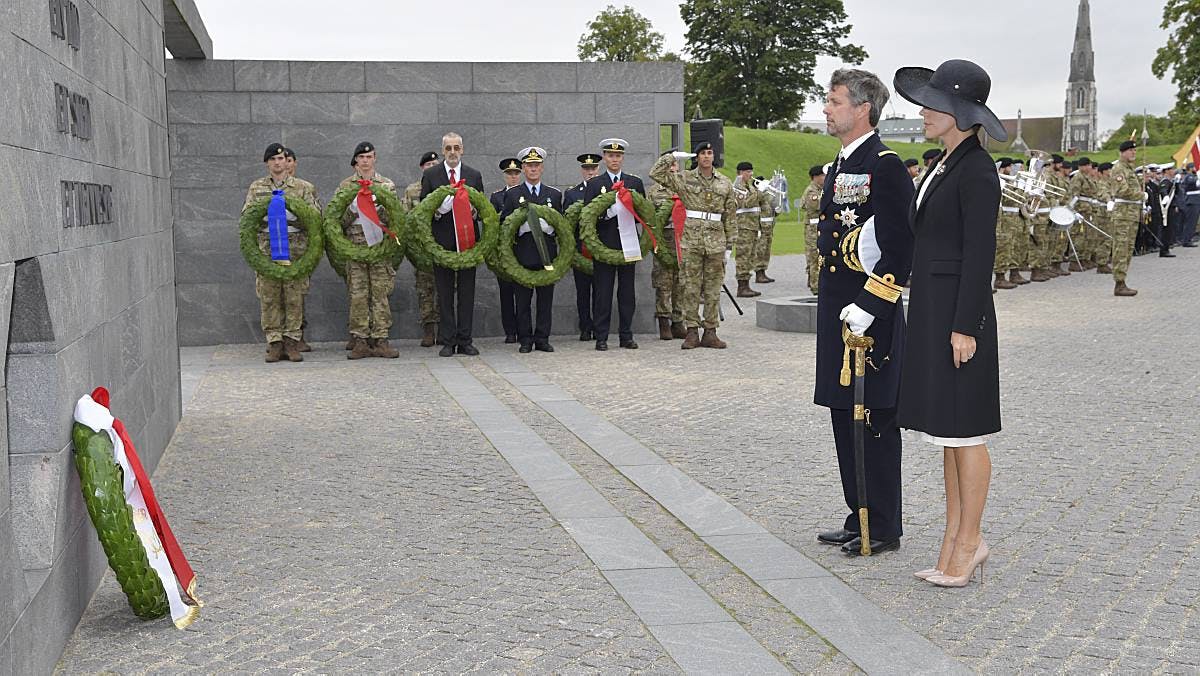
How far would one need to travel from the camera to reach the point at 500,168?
14406 mm

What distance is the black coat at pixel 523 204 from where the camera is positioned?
44.7 feet

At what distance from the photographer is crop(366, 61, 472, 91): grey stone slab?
14.7 metres

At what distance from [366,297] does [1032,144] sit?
5465 inches

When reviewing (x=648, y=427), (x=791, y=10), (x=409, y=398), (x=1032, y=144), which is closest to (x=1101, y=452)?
(x=648, y=427)

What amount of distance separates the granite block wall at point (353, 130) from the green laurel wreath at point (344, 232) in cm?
180

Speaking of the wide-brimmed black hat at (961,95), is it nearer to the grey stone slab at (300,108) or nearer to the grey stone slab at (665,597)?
the grey stone slab at (665,597)

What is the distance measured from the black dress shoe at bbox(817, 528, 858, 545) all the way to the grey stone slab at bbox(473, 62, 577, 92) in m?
10.0

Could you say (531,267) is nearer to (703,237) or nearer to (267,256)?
(703,237)

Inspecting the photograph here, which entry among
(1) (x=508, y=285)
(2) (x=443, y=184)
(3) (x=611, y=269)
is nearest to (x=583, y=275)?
(3) (x=611, y=269)

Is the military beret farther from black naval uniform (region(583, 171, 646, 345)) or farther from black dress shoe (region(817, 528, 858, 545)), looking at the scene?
black dress shoe (region(817, 528, 858, 545))

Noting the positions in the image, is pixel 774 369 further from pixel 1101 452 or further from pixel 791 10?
pixel 791 10

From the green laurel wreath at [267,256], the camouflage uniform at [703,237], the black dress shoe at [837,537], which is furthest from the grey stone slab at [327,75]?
the black dress shoe at [837,537]

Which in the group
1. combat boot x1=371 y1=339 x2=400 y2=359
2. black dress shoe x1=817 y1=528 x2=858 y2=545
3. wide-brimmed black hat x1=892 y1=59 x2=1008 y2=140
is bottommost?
combat boot x1=371 y1=339 x2=400 y2=359

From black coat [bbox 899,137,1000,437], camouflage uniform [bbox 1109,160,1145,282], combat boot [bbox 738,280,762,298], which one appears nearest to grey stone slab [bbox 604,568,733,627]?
black coat [bbox 899,137,1000,437]
